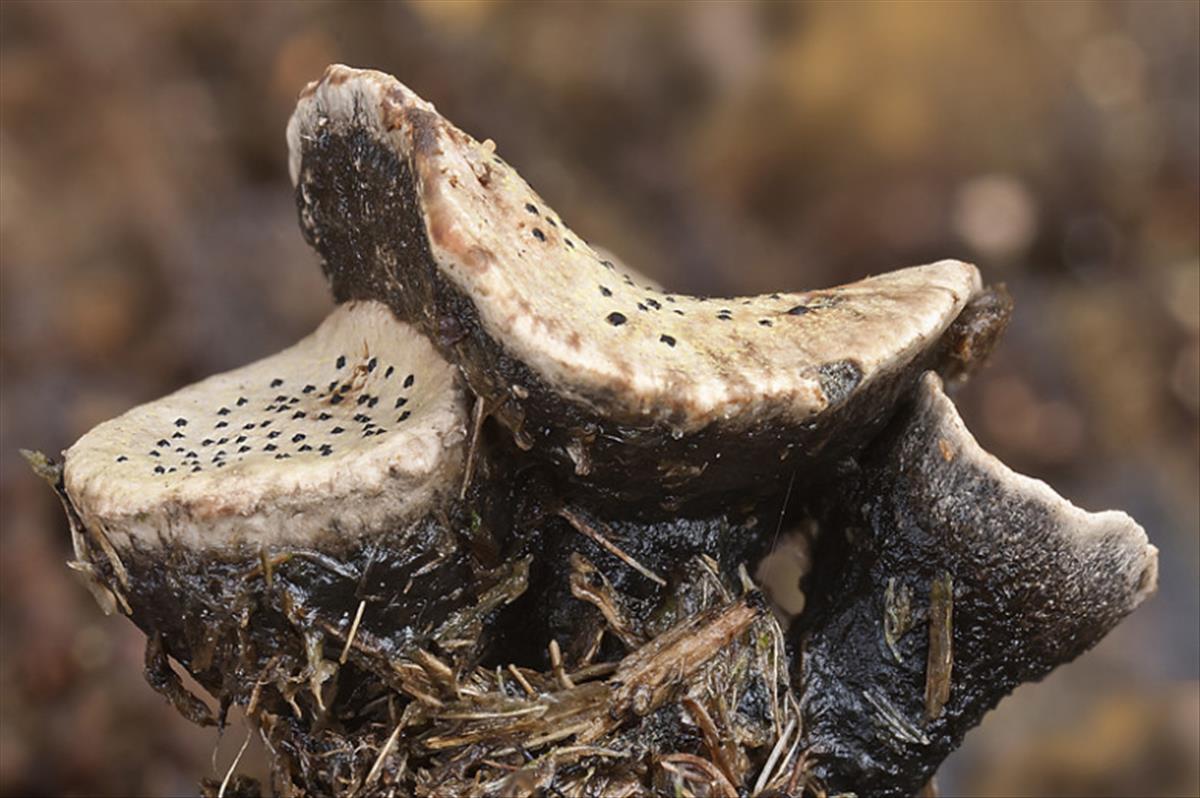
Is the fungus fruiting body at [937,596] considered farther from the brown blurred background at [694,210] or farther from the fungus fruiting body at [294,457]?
the brown blurred background at [694,210]

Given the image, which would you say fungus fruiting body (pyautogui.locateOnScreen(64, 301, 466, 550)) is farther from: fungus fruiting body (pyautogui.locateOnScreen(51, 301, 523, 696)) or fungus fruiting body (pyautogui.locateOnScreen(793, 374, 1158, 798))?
Result: fungus fruiting body (pyautogui.locateOnScreen(793, 374, 1158, 798))

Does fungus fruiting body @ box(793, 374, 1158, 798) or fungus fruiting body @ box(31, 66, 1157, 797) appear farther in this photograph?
fungus fruiting body @ box(793, 374, 1158, 798)

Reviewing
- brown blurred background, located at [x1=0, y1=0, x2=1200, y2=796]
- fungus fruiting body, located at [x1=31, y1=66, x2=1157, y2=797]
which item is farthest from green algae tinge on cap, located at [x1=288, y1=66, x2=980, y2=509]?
brown blurred background, located at [x1=0, y1=0, x2=1200, y2=796]

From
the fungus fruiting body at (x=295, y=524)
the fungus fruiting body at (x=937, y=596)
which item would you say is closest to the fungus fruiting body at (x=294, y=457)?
the fungus fruiting body at (x=295, y=524)

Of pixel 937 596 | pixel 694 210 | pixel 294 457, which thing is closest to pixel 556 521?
pixel 294 457

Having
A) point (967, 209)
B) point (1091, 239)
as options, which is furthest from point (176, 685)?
point (1091, 239)

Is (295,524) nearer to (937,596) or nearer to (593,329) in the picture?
(593,329)
